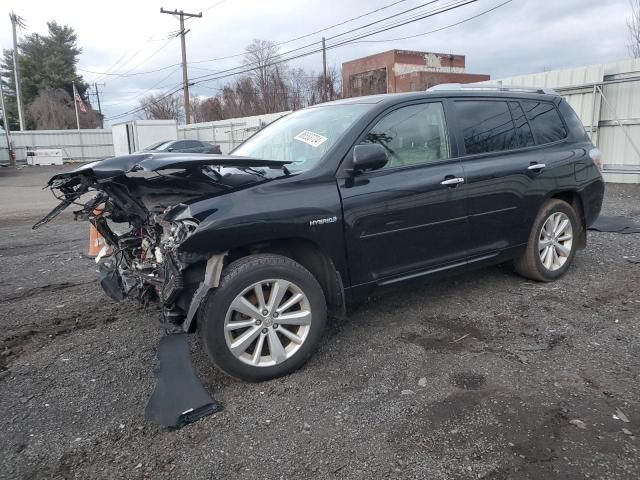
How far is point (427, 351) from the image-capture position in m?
3.58

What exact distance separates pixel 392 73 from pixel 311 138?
33747 mm

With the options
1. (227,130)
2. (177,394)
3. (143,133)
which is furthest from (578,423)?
(143,133)

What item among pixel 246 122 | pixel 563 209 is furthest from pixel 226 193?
pixel 246 122

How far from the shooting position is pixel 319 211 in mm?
3328

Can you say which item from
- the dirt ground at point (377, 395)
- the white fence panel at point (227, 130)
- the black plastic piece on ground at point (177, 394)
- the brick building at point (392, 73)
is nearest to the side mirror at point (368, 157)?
the dirt ground at point (377, 395)

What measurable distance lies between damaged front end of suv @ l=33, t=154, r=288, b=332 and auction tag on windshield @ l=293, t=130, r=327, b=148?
1.39ft

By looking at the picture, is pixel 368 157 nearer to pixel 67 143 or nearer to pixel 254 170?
pixel 254 170

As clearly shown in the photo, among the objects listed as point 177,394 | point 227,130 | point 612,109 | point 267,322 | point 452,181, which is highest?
point 227,130

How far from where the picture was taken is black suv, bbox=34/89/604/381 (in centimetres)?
308

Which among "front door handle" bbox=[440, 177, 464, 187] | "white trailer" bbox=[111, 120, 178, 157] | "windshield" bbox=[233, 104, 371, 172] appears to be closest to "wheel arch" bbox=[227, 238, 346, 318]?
"windshield" bbox=[233, 104, 371, 172]

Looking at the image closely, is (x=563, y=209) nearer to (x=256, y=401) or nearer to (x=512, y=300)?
(x=512, y=300)

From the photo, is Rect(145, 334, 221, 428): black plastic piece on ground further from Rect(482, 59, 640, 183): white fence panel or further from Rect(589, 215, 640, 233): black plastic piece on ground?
Rect(482, 59, 640, 183): white fence panel

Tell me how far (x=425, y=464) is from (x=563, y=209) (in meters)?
3.38

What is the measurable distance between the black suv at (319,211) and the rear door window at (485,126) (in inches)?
0.5
